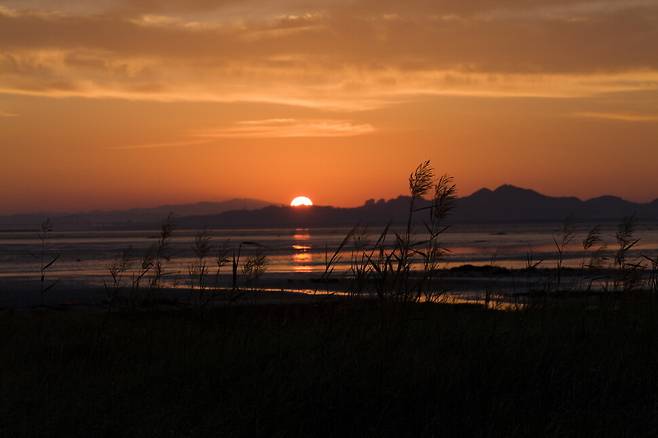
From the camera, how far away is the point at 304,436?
13.4 feet

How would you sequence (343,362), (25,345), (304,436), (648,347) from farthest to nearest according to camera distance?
1. (25,345)
2. (648,347)
3. (343,362)
4. (304,436)

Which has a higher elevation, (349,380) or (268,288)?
(349,380)

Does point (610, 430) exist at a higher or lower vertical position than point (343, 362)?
lower

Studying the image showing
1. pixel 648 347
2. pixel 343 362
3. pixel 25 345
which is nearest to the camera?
pixel 343 362

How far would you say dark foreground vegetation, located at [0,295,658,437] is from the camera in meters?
4.20

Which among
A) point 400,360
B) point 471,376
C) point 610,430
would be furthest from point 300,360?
point 610,430

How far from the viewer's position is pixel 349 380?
4.64m

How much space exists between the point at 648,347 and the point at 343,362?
281cm

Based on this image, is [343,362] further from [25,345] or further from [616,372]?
[25,345]

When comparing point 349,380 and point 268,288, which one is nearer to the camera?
point 349,380

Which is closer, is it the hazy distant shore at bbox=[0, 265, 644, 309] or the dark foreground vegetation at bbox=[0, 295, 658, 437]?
the dark foreground vegetation at bbox=[0, 295, 658, 437]

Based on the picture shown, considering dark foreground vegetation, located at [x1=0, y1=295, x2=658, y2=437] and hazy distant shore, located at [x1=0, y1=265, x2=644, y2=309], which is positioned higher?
dark foreground vegetation, located at [x1=0, y1=295, x2=658, y2=437]

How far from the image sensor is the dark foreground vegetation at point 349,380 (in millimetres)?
4203

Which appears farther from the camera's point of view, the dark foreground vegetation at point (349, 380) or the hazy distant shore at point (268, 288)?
the hazy distant shore at point (268, 288)
